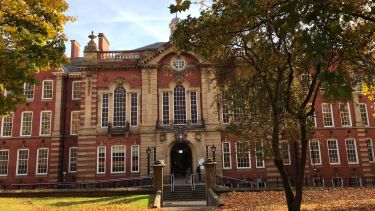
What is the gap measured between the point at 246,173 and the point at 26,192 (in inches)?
677

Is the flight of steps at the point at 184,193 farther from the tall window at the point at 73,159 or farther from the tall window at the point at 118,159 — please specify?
the tall window at the point at 73,159

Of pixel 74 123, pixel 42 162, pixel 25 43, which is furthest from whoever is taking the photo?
pixel 74 123

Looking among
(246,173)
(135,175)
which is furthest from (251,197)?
(135,175)

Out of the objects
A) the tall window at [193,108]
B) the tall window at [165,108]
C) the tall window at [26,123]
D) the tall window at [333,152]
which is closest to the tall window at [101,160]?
the tall window at [165,108]

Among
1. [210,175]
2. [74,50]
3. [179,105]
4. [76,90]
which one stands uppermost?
[74,50]

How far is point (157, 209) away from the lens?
18.4 meters

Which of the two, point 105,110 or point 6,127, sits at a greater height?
point 105,110

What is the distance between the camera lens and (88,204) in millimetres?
19781

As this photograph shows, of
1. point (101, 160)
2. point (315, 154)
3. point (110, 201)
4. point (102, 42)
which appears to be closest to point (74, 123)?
point (101, 160)

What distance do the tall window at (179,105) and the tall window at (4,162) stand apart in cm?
1617

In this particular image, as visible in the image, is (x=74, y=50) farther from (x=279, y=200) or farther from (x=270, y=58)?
(x=270, y=58)

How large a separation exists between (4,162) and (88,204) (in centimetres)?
1938

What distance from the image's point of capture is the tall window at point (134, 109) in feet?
109

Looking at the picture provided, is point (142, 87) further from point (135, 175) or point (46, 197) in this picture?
point (46, 197)
